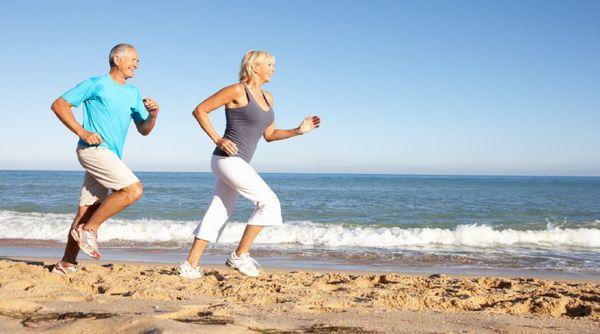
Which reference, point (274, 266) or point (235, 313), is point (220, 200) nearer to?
point (235, 313)

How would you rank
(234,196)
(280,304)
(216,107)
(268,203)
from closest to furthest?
(280,304) → (216,107) → (268,203) → (234,196)

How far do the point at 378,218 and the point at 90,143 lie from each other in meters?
14.3

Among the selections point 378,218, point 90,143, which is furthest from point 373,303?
point 378,218

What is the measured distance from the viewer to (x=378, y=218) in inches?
682

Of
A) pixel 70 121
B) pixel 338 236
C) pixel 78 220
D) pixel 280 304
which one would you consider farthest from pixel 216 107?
pixel 338 236

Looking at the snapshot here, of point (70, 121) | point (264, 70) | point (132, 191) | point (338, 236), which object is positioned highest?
point (264, 70)

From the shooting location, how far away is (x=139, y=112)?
432cm

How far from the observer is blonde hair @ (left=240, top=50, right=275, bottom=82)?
4211 millimetres

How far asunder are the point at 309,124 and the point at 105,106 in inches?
64.5

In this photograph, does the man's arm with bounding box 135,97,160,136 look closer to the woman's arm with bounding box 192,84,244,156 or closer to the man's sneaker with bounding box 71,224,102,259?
the woman's arm with bounding box 192,84,244,156

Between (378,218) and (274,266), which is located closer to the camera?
(274,266)

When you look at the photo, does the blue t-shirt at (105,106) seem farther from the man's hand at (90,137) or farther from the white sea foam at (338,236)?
the white sea foam at (338,236)

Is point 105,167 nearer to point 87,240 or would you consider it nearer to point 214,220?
point 87,240

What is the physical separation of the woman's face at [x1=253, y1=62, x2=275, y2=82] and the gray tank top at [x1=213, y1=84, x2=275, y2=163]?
19 cm
